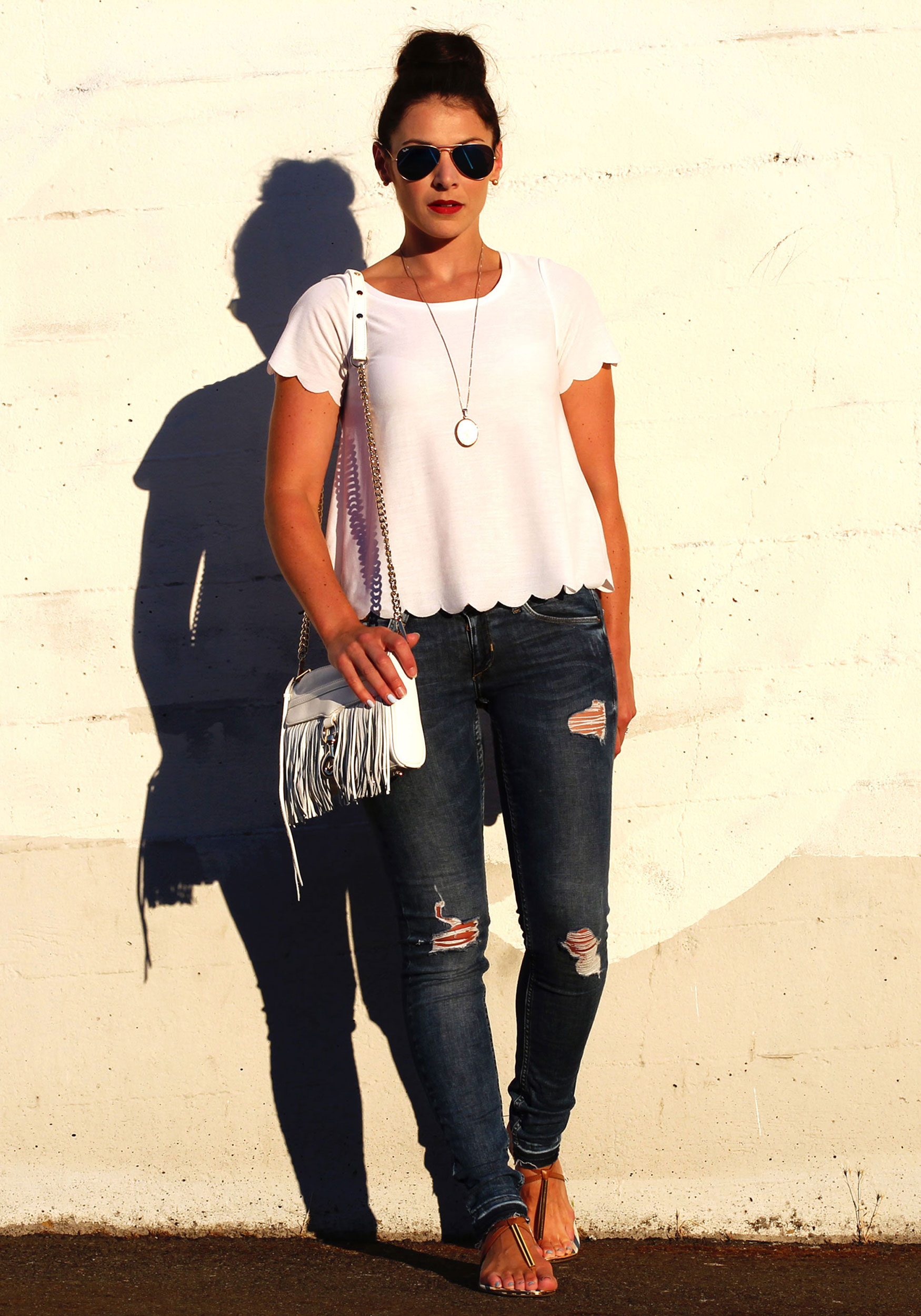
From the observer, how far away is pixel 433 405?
6.28 feet

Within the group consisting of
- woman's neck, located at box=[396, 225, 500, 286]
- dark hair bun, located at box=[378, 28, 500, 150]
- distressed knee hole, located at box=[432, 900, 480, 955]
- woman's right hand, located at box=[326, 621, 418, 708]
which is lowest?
distressed knee hole, located at box=[432, 900, 480, 955]

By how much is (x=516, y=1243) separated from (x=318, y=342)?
160cm

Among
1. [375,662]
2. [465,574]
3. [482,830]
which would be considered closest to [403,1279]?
[482,830]

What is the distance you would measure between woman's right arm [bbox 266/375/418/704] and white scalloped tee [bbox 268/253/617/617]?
5 centimetres

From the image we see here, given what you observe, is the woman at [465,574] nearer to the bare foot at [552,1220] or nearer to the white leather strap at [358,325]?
the white leather strap at [358,325]

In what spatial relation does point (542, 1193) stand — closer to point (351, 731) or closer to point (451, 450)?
point (351, 731)

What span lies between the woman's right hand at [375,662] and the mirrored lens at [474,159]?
0.84 m

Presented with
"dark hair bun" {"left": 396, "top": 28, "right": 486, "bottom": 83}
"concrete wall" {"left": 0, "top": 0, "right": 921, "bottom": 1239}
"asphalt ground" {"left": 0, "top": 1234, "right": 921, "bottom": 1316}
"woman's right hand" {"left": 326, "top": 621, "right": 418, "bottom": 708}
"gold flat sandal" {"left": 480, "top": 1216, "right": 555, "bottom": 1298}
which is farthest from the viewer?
"concrete wall" {"left": 0, "top": 0, "right": 921, "bottom": 1239}

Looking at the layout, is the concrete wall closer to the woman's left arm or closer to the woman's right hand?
the woman's left arm

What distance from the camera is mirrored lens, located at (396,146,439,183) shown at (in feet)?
6.35

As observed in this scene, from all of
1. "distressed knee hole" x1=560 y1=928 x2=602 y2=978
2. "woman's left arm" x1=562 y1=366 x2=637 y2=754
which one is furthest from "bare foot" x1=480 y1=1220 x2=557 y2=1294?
"woman's left arm" x1=562 y1=366 x2=637 y2=754

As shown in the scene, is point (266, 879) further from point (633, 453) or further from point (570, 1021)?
point (633, 453)

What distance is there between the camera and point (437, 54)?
198 cm

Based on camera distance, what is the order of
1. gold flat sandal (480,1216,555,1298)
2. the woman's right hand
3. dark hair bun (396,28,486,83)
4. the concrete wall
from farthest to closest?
the concrete wall
dark hair bun (396,28,486,83)
gold flat sandal (480,1216,555,1298)
the woman's right hand
